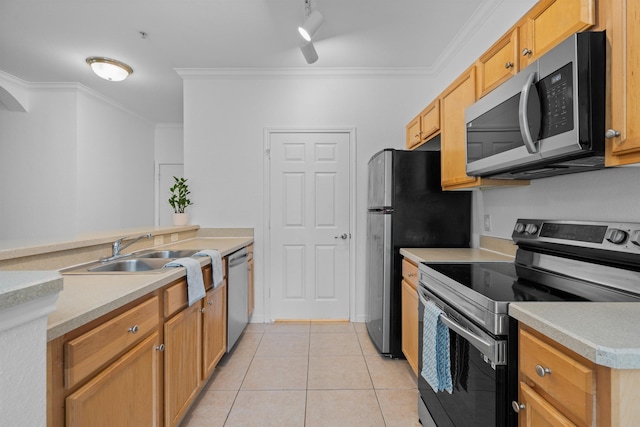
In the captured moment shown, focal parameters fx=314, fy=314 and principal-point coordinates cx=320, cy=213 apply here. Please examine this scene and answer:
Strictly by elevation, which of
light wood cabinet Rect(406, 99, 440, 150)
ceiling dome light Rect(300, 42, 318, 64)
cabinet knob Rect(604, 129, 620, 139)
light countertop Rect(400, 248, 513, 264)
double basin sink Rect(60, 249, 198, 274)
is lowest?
double basin sink Rect(60, 249, 198, 274)

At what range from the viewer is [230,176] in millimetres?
3375

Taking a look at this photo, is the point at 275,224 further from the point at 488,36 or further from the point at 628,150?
the point at 628,150

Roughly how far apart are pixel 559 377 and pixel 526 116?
0.95 meters

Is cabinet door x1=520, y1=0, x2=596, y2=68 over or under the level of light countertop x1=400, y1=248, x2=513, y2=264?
over

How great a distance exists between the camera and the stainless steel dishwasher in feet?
8.15

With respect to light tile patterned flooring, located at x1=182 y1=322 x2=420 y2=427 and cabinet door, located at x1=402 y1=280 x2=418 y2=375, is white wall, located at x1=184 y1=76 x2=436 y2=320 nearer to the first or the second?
light tile patterned flooring, located at x1=182 y1=322 x2=420 y2=427

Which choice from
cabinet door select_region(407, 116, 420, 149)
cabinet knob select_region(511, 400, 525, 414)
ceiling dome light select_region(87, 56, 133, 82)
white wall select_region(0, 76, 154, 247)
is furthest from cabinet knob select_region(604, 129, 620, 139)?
white wall select_region(0, 76, 154, 247)

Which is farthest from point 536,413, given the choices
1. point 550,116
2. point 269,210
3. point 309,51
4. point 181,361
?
point 269,210

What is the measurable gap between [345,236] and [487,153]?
188 cm

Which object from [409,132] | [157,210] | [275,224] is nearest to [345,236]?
[275,224]

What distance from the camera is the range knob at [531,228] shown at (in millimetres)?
1634

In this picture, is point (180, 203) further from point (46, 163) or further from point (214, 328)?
point (46, 163)

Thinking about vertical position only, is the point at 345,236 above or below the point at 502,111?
below

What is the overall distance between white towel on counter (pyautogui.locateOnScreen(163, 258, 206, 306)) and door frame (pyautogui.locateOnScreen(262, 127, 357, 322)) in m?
1.55
